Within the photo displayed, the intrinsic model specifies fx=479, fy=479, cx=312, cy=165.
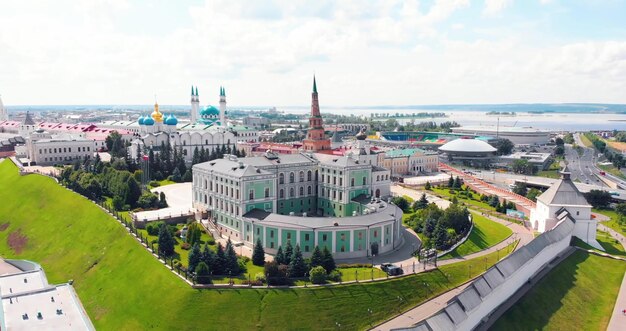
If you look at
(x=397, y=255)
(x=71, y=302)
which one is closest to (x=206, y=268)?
(x=71, y=302)

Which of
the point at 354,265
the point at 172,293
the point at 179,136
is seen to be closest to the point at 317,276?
the point at 354,265

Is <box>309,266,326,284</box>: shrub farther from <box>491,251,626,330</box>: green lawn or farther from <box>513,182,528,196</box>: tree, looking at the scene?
<box>513,182,528,196</box>: tree

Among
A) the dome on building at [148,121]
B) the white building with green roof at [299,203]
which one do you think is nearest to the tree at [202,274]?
the white building with green roof at [299,203]

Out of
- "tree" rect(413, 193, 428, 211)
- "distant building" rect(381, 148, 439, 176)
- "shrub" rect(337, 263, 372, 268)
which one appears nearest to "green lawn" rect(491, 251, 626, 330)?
"shrub" rect(337, 263, 372, 268)

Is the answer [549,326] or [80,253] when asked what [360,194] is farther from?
[80,253]

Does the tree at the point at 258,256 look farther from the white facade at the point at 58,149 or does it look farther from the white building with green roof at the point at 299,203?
the white facade at the point at 58,149
